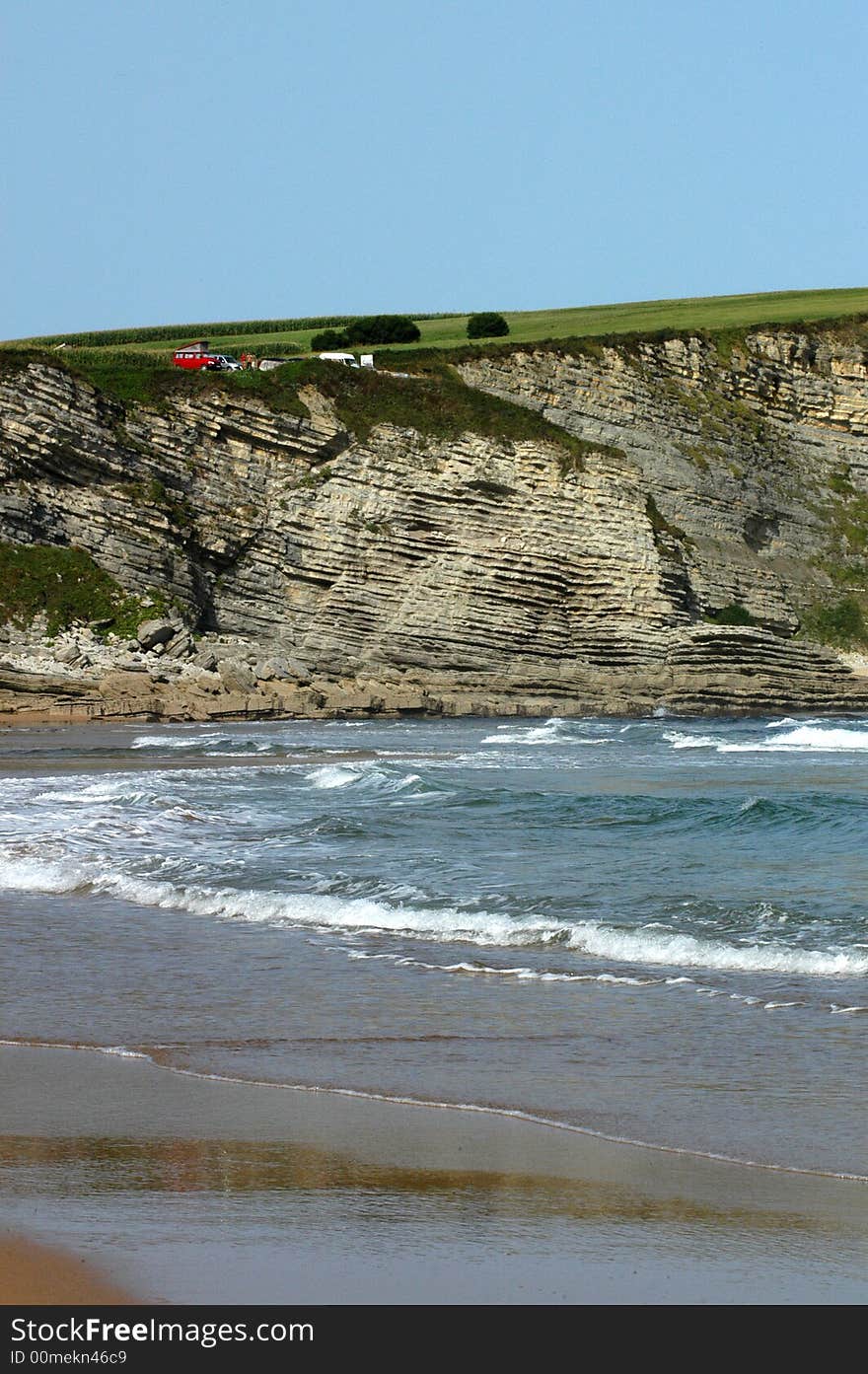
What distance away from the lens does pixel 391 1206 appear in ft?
15.9

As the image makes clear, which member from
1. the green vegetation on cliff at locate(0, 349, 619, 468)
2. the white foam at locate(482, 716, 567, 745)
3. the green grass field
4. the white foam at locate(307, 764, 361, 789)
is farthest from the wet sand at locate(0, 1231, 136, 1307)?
the green grass field

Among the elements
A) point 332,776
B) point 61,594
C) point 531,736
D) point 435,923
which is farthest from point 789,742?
point 435,923

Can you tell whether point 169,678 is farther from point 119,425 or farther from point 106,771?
point 106,771

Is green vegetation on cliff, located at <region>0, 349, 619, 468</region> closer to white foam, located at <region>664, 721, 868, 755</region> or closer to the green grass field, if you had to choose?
the green grass field

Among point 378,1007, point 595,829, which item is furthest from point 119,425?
point 378,1007

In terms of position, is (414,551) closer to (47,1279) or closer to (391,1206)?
(391,1206)

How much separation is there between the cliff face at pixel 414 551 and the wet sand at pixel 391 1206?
103 feet

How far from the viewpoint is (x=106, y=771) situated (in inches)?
885

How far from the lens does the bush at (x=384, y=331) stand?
58.1m

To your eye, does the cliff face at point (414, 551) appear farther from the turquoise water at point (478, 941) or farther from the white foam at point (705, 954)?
the white foam at point (705, 954)

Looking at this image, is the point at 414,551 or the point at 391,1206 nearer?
the point at 391,1206

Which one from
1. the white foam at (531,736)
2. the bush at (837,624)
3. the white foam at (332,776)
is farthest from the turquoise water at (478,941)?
the bush at (837,624)

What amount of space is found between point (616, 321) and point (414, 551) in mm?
18481

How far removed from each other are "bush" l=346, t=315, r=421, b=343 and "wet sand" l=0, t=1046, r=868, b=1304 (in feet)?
177
